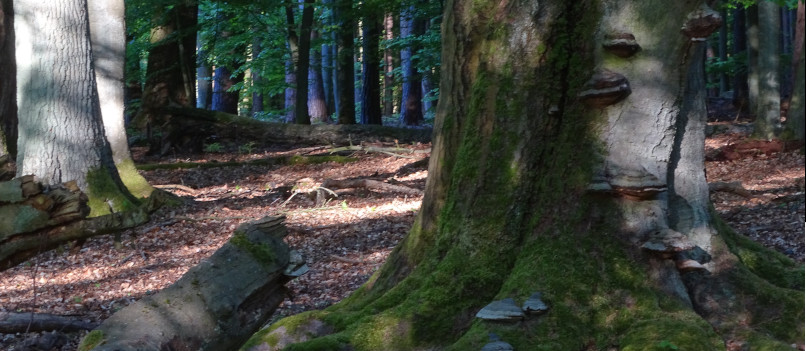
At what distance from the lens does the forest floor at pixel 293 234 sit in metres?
6.91

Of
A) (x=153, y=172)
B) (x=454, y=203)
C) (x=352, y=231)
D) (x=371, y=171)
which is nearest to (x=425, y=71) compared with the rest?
(x=371, y=171)

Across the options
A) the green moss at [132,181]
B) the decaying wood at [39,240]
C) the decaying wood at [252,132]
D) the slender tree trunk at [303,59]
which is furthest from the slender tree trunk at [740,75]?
the decaying wood at [39,240]

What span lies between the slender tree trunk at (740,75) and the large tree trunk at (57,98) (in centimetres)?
1738

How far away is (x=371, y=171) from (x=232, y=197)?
2.83 meters

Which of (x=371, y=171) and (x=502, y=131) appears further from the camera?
(x=371, y=171)

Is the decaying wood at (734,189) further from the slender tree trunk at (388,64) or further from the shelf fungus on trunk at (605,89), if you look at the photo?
the slender tree trunk at (388,64)

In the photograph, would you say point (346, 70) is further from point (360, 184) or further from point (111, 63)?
point (111, 63)

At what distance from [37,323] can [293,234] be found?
3.78m

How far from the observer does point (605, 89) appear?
3.88 m

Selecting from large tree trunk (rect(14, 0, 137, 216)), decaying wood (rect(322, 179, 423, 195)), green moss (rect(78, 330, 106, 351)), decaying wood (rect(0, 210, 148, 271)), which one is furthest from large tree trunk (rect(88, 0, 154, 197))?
green moss (rect(78, 330, 106, 351))

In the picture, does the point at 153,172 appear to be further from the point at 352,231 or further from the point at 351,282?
the point at 351,282

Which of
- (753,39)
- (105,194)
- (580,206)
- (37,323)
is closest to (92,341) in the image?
(37,323)

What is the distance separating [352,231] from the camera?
29.7 ft

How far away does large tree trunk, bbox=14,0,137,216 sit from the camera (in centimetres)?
923
